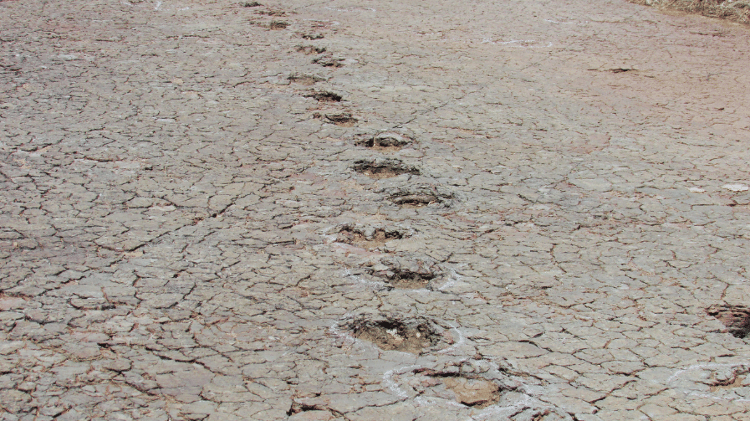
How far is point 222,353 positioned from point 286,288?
47cm

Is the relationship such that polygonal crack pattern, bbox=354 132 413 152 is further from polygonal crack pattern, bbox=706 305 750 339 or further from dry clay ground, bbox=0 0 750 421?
polygonal crack pattern, bbox=706 305 750 339

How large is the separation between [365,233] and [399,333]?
77 cm

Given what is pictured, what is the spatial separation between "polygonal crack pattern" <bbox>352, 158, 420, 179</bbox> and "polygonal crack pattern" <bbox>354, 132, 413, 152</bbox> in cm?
21

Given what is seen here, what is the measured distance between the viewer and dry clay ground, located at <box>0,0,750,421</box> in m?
2.17

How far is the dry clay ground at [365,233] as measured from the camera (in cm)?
217

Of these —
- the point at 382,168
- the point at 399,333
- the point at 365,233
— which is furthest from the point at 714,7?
the point at 399,333

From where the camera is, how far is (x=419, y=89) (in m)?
5.11

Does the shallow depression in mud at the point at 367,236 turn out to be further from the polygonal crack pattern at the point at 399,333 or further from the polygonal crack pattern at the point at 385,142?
the polygonal crack pattern at the point at 385,142

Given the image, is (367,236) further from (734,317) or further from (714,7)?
(714,7)

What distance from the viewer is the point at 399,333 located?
2451 millimetres

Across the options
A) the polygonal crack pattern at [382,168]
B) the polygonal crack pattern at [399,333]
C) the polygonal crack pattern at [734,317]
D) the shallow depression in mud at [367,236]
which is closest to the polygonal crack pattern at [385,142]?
the polygonal crack pattern at [382,168]

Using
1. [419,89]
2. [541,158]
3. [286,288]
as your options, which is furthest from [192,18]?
[286,288]

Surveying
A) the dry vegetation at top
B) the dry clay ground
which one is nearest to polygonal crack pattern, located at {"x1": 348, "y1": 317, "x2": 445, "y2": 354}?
the dry clay ground

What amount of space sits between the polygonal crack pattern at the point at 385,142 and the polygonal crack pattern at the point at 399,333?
1.75m
